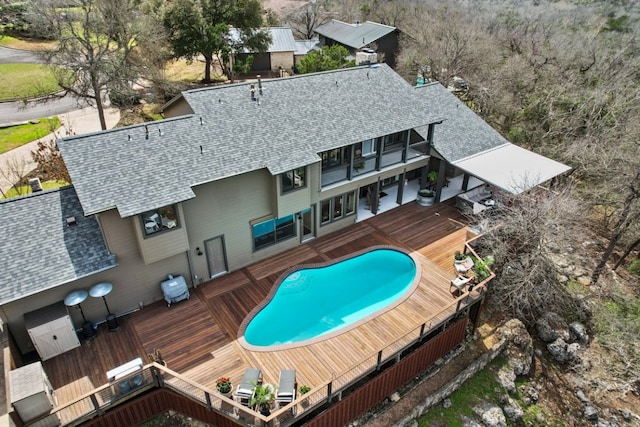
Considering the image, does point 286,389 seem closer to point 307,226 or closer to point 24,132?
point 307,226

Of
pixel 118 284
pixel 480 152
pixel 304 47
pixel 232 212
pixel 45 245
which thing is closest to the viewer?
pixel 45 245

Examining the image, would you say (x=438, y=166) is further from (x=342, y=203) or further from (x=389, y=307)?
(x=389, y=307)

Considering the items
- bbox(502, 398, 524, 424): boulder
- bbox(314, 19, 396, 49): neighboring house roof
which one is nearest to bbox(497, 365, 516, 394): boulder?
bbox(502, 398, 524, 424): boulder

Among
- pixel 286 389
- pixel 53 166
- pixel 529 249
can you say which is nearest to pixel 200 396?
pixel 286 389

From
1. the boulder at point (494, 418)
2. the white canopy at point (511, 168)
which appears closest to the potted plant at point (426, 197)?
the white canopy at point (511, 168)

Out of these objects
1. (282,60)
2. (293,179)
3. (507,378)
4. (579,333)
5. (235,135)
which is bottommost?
(579,333)

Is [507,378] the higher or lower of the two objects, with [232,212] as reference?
lower
